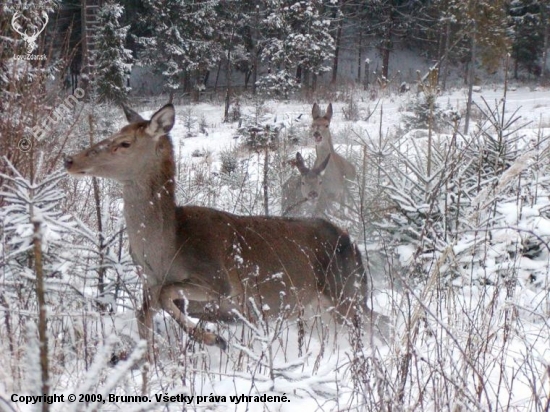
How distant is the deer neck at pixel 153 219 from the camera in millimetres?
4473

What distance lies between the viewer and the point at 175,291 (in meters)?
4.18

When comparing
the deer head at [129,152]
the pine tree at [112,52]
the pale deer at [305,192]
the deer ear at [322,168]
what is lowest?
the pale deer at [305,192]

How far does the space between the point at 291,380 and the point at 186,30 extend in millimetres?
31689

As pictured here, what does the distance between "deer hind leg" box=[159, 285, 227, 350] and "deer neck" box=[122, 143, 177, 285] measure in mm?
217

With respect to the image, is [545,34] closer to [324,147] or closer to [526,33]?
[526,33]

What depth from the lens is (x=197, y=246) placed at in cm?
457

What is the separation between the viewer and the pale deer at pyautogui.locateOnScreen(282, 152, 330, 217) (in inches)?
334

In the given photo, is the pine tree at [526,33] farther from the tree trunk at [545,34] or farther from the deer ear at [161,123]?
the deer ear at [161,123]

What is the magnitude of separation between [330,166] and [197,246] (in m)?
5.46

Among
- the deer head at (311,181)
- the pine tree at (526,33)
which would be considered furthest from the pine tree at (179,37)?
the deer head at (311,181)

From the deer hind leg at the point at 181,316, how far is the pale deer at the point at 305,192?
418cm

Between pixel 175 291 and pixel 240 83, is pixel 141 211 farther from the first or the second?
pixel 240 83

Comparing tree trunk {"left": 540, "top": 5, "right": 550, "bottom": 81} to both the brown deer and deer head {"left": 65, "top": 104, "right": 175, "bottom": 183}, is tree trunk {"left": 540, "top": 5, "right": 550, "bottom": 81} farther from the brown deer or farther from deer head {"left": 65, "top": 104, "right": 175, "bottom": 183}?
deer head {"left": 65, "top": 104, "right": 175, "bottom": 183}

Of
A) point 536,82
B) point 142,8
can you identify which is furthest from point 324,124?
point 536,82
